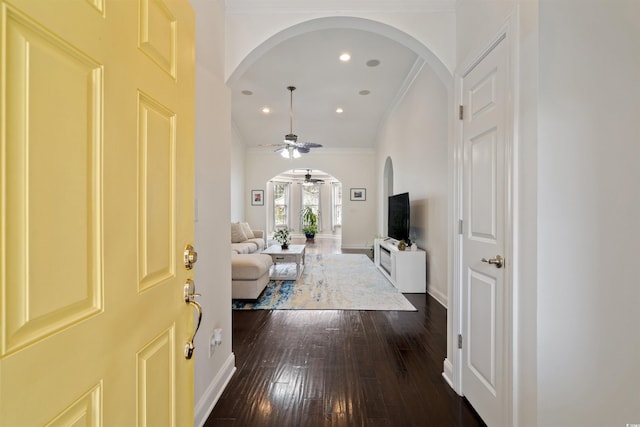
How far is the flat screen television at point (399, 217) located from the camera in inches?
181

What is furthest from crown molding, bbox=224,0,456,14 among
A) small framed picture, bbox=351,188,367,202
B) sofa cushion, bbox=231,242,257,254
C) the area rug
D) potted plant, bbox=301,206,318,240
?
potted plant, bbox=301,206,318,240

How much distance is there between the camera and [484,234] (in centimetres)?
171

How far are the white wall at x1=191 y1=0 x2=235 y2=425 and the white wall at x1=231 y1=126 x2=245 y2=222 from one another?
5.62 meters

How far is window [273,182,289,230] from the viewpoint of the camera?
42.8 feet

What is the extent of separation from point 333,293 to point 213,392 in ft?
8.13

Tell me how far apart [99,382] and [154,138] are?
654 millimetres

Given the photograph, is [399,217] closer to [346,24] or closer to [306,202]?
[346,24]

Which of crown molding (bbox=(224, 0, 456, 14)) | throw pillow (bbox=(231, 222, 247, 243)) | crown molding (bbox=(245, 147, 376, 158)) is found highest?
crown molding (bbox=(245, 147, 376, 158))

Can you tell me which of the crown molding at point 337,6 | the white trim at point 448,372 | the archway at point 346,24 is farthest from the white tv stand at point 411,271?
the crown molding at point 337,6

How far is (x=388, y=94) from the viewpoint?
226 inches

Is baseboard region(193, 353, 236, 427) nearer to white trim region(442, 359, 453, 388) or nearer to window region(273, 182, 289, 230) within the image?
white trim region(442, 359, 453, 388)

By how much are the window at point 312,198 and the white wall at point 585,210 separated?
40.7 feet

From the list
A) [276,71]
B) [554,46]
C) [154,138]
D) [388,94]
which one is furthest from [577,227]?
[388,94]

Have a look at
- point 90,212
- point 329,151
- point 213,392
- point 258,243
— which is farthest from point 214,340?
point 329,151
